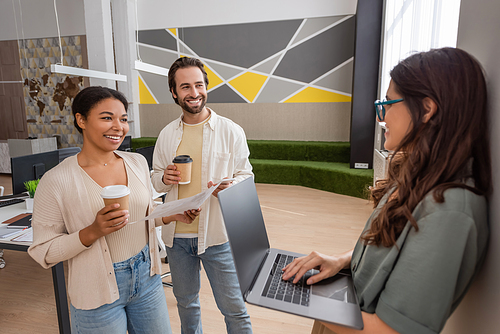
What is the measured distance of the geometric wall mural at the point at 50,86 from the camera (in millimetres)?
6879

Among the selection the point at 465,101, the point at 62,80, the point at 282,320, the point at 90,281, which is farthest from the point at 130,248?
the point at 62,80

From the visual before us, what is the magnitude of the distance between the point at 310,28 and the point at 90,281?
6105mm

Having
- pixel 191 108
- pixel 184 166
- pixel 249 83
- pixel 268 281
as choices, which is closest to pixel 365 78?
pixel 249 83

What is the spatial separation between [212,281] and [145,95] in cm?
649

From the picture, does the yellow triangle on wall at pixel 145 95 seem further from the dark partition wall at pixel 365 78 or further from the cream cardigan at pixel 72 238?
the cream cardigan at pixel 72 238

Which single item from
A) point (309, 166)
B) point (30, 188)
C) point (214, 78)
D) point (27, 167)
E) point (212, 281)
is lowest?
point (309, 166)

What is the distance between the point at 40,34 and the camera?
692cm

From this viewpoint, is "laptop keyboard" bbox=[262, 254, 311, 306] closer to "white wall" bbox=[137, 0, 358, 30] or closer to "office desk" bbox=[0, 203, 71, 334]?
"office desk" bbox=[0, 203, 71, 334]

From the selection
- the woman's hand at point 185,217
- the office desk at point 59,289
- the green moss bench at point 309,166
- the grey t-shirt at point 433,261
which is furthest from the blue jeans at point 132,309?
the green moss bench at point 309,166

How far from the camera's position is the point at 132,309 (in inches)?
Answer: 46.9

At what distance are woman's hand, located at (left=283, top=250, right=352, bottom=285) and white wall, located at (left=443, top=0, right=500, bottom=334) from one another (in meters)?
0.36

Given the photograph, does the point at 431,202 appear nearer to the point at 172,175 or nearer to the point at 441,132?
the point at 441,132

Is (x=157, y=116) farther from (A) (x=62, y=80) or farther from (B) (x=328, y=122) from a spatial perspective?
(B) (x=328, y=122)

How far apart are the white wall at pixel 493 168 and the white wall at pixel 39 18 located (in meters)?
7.83
